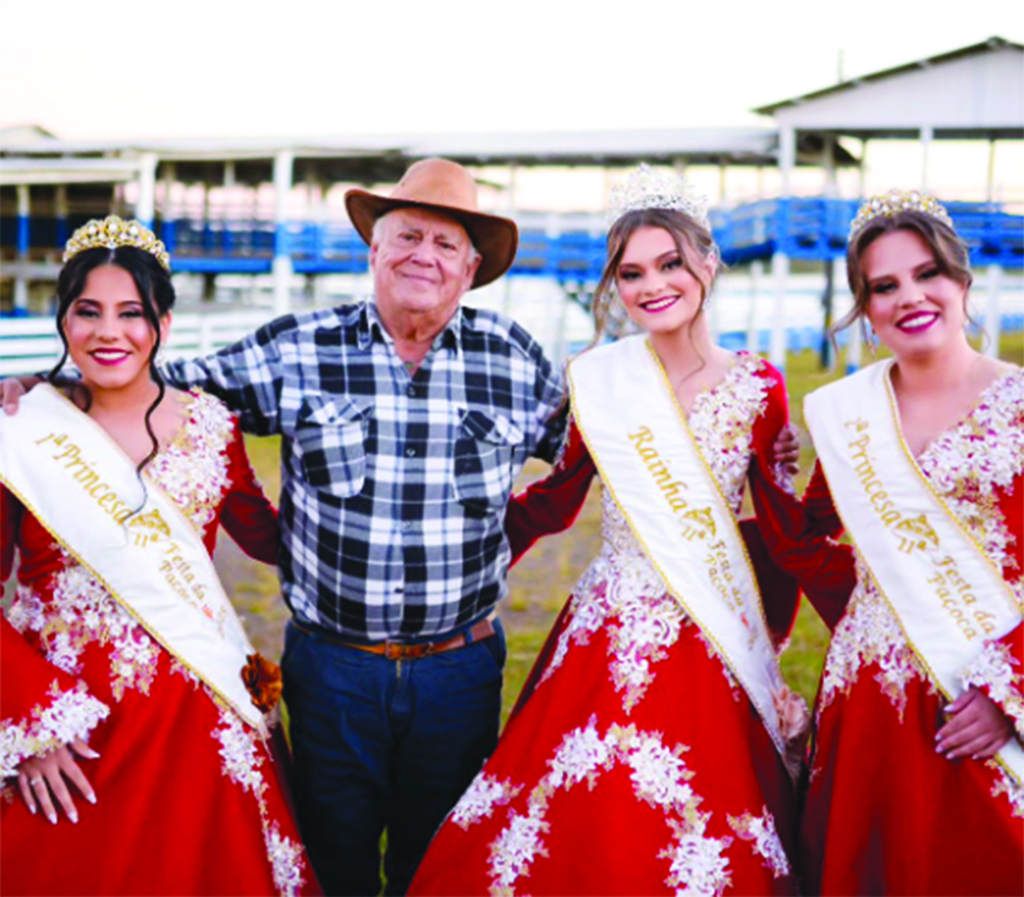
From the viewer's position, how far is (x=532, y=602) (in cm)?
667

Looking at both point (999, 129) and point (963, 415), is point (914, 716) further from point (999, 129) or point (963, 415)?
point (999, 129)

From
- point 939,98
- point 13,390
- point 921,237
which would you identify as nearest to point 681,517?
point 921,237

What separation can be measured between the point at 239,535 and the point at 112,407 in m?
0.59

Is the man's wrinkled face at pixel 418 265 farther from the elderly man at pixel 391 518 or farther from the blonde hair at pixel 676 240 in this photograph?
the blonde hair at pixel 676 240

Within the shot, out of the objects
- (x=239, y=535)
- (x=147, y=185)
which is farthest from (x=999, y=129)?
(x=239, y=535)

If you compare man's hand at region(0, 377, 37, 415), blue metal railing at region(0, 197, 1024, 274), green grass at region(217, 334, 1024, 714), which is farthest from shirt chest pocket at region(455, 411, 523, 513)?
blue metal railing at region(0, 197, 1024, 274)

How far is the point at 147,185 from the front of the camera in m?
17.5

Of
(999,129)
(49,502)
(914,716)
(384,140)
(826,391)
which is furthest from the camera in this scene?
(384,140)

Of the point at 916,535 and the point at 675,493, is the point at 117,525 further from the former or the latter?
the point at 916,535

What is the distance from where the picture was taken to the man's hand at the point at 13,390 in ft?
8.82

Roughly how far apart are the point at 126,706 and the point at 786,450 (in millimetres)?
1802

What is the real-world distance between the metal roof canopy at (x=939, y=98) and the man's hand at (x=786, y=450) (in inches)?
493

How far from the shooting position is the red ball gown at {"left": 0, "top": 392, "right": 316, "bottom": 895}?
2.40m

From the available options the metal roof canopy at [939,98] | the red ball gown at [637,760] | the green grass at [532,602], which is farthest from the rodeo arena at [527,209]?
the red ball gown at [637,760]
